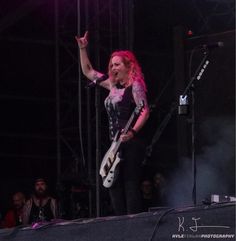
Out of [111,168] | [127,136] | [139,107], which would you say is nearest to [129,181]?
[111,168]

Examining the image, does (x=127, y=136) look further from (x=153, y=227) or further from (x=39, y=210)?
(x=39, y=210)

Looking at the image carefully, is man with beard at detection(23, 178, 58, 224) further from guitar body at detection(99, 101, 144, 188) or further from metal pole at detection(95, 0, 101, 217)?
guitar body at detection(99, 101, 144, 188)

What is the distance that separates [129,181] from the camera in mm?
4906

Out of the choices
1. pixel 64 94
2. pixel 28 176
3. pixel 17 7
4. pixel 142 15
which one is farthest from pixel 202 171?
pixel 28 176

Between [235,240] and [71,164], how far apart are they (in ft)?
19.5

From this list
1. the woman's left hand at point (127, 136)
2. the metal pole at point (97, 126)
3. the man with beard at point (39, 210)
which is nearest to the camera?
the woman's left hand at point (127, 136)

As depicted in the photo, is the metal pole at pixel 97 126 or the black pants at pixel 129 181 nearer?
the black pants at pixel 129 181

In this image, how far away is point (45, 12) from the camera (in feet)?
33.7

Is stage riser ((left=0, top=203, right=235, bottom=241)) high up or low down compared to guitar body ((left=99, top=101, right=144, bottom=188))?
down

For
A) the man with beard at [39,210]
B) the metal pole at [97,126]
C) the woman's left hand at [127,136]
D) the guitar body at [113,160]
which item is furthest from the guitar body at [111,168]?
the man with beard at [39,210]

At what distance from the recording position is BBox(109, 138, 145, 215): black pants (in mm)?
4898

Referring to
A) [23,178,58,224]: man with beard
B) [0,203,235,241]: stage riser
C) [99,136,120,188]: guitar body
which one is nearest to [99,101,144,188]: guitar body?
[99,136,120,188]: guitar body

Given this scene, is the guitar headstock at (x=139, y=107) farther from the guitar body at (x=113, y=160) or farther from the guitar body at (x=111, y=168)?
the guitar body at (x=111, y=168)

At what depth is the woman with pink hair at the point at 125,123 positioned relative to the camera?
491cm
